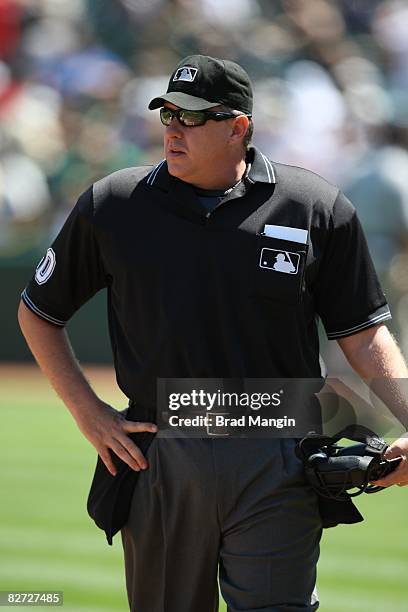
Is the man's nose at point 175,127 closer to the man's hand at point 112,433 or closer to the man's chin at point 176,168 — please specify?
the man's chin at point 176,168

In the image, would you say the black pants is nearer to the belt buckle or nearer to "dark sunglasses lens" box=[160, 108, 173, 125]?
the belt buckle

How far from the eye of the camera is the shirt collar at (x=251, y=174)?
340 cm

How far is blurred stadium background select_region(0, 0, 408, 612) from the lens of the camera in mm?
11414

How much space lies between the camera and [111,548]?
6332mm

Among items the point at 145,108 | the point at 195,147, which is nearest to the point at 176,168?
the point at 195,147

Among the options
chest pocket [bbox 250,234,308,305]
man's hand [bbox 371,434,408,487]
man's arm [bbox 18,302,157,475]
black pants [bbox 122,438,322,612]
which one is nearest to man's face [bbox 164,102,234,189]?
chest pocket [bbox 250,234,308,305]

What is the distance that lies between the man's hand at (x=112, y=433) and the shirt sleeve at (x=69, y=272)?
0.32m

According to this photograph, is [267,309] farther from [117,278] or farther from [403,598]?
[403,598]

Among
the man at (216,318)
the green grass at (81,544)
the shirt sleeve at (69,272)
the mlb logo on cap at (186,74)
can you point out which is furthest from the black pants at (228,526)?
the green grass at (81,544)

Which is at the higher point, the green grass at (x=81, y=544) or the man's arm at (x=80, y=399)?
the man's arm at (x=80, y=399)

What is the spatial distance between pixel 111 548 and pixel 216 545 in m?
3.16

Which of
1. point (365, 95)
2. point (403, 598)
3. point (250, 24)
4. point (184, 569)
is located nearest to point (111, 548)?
point (403, 598)

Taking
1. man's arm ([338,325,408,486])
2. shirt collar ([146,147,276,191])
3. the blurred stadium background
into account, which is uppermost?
shirt collar ([146,147,276,191])

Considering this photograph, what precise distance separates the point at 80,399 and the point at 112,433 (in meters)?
0.17
